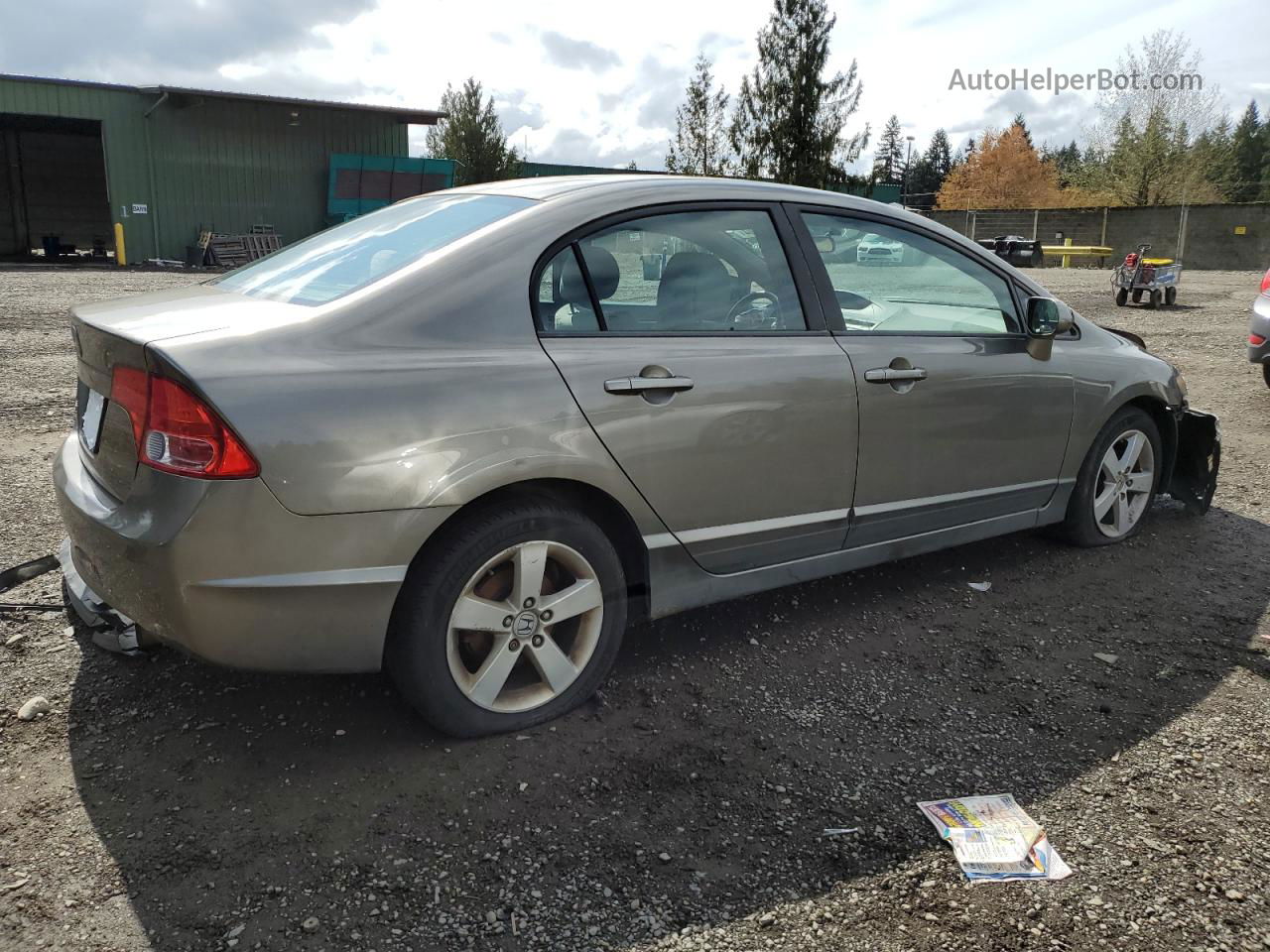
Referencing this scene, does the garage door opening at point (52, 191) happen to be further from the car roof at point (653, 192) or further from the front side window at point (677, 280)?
the front side window at point (677, 280)

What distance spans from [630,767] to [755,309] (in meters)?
1.53

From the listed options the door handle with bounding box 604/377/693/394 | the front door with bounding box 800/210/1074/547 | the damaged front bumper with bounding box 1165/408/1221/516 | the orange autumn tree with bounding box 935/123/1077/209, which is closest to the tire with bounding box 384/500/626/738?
the door handle with bounding box 604/377/693/394

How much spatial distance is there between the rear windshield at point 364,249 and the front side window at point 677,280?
29 centimetres

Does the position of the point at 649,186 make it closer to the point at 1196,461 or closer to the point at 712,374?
the point at 712,374

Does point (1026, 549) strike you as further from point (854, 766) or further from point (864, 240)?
point (854, 766)

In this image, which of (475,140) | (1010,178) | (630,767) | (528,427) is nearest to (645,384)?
(528,427)

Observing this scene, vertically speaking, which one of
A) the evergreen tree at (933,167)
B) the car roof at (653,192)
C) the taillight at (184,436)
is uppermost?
the evergreen tree at (933,167)

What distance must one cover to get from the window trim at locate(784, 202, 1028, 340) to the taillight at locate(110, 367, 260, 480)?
202cm

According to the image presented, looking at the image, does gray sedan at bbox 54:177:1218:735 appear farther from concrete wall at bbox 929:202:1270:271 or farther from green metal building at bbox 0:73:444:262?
concrete wall at bbox 929:202:1270:271

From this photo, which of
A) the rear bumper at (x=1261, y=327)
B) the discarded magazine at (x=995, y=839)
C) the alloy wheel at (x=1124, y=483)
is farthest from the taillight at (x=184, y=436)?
the rear bumper at (x=1261, y=327)

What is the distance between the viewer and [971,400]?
3770 millimetres

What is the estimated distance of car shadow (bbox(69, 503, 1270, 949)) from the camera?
7.33 ft

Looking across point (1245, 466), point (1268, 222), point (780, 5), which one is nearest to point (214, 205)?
point (780, 5)

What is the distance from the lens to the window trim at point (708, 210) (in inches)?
113
